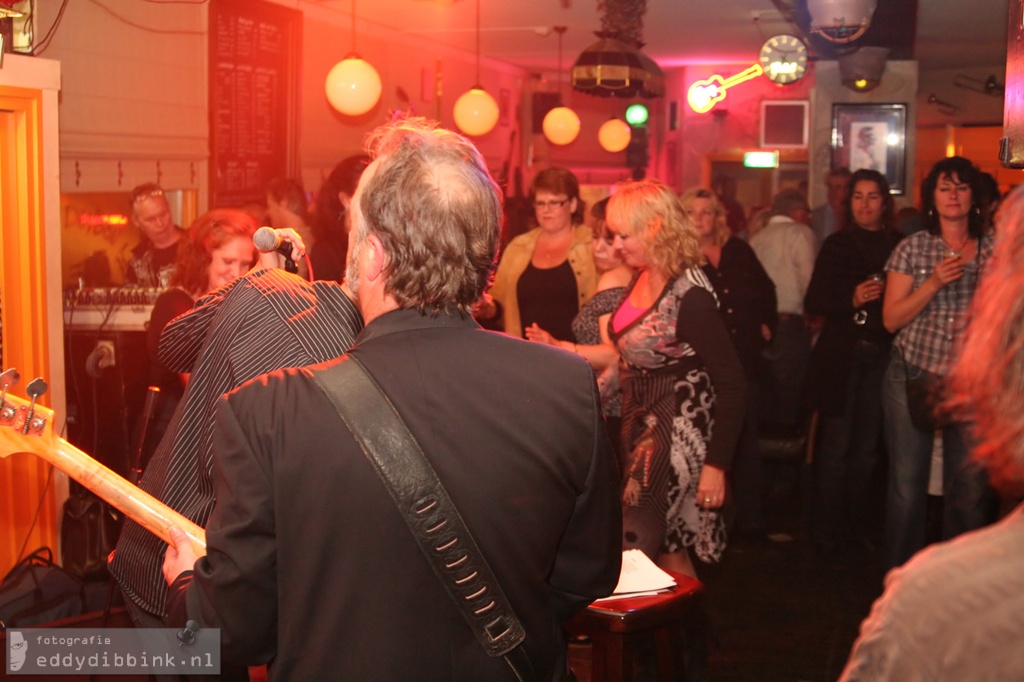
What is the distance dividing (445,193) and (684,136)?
1021 cm

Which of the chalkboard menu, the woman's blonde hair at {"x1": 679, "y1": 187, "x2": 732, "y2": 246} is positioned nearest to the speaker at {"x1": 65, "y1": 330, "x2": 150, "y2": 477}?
the chalkboard menu

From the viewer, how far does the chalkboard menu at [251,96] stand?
5828mm

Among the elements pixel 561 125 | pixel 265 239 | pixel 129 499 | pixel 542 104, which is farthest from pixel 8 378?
pixel 542 104

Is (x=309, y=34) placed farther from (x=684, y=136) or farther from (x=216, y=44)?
(x=684, y=136)

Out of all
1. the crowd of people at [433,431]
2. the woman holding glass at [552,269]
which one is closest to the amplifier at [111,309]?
the crowd of people at [433,431]

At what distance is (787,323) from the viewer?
5.91 meters

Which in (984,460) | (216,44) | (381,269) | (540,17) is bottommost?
(984,460)

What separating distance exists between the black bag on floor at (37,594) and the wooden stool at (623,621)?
198cm

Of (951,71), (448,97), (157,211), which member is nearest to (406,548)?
(157,211)

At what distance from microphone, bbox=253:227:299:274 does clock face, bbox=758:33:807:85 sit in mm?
5714

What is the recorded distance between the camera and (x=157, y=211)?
4.84 metres

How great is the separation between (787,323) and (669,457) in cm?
313

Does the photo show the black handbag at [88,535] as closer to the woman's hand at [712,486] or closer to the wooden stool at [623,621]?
the wooden stool at [623,621]

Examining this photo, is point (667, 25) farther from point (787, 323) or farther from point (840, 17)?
point (840, 17)
